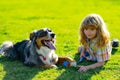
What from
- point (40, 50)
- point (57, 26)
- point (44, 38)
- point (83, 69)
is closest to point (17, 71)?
point (40, 50)

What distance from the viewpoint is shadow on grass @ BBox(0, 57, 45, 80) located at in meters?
7.77

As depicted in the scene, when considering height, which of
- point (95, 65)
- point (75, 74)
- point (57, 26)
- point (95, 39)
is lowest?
point (75, 74)

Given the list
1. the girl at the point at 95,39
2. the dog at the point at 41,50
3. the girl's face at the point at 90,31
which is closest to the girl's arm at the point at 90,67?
the girl at the point at 95,39

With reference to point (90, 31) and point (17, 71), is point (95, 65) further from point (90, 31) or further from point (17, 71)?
point (17, 71)

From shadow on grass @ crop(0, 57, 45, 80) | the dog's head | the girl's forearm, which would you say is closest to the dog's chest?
the dog's head

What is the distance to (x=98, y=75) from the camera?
25.5 ft

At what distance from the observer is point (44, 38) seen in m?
7.86

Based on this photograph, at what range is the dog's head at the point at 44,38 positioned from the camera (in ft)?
25.8

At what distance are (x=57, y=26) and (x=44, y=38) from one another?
6148mm

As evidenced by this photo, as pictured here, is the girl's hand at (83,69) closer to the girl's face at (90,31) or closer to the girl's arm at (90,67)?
the girl's arm at (90,67)

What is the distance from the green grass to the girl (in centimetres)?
18

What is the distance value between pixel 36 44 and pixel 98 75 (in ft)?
4.88

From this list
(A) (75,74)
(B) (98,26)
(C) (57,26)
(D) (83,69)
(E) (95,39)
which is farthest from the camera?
(C) (57,26)

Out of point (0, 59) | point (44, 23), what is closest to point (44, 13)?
point (44, 23)
